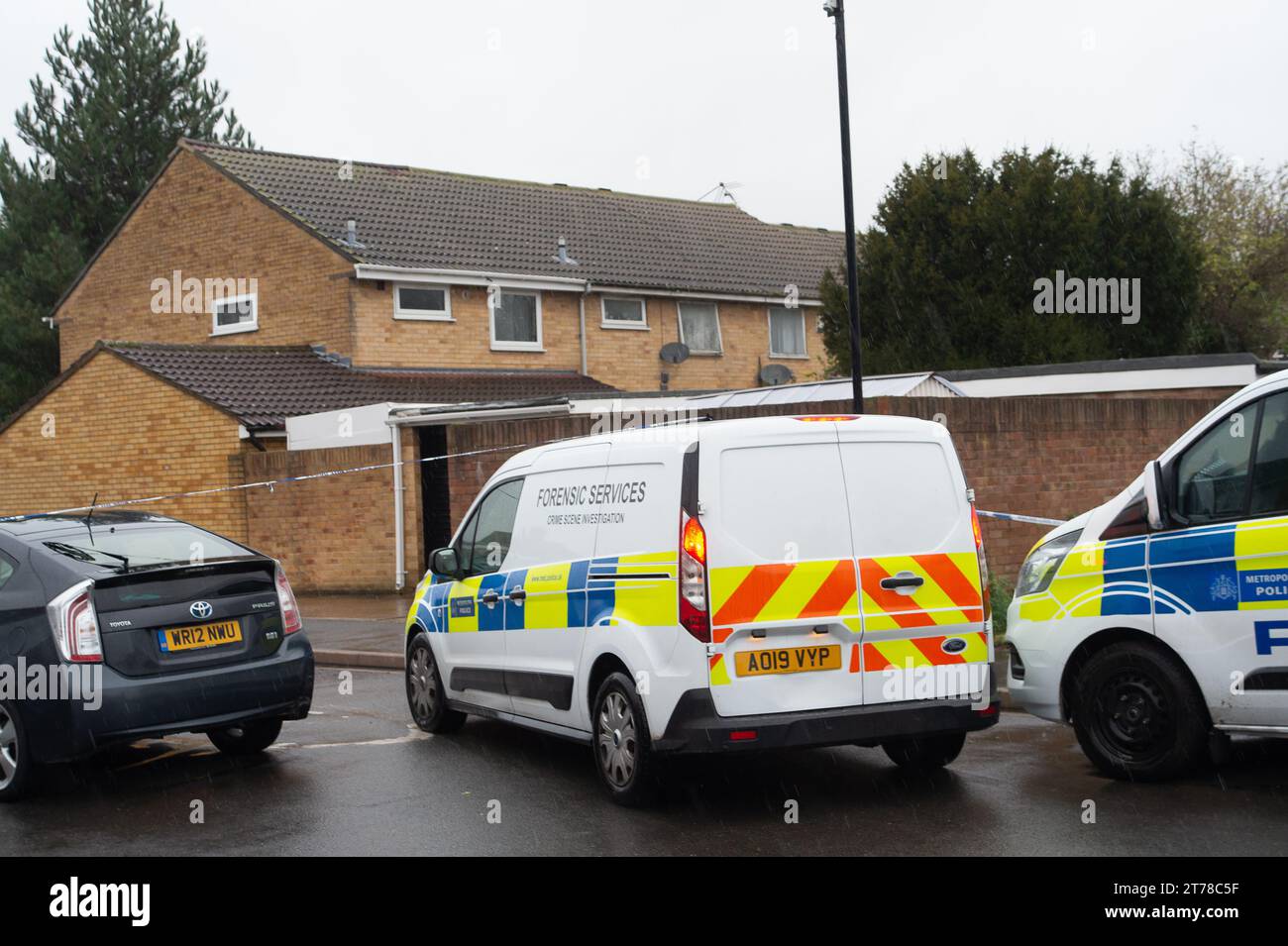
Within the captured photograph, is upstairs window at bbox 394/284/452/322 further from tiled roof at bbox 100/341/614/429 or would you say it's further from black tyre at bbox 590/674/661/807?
black tyre at bbox 590/674/661/807

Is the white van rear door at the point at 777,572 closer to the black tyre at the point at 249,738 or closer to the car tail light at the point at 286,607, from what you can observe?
the car tail light at the point at 286,607

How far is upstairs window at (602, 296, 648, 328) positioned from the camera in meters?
32.1

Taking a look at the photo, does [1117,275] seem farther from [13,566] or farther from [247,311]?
[13,566]

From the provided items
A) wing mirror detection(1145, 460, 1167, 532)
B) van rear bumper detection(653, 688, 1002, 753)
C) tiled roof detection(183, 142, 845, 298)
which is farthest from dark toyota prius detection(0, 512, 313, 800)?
tiled roof detection(183, 142, 845, 298)

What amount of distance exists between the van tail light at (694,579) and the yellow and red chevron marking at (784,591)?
57mm

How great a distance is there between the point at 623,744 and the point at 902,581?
5.40 ft

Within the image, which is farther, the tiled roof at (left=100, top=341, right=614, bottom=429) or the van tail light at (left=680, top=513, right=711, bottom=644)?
the tiled roof at (left=100, top=341, right=614, bottom=429)

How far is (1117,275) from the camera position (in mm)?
26422

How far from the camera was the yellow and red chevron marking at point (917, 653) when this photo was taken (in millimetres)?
7402

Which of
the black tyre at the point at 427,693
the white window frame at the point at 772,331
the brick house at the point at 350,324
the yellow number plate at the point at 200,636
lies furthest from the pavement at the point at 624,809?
the white window frame at the point at 772,331

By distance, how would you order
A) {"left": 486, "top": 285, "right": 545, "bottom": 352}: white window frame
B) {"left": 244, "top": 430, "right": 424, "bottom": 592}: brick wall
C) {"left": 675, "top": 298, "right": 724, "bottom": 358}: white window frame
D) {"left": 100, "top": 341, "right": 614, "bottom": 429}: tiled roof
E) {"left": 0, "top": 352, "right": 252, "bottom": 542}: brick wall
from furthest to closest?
{"left": 675, "top": 298, "right": 724, "bottom": 358}: white window frame
{"left": 486, "top": 285, "right": 545, "bottom": 352}: white window frame
{"left": 100, "top": 341, "right": 614, "bottom": 429}: tiled roof
{"left": 0, "top": 352, "right": 252, "bottom": 542}: brick wall
{"left": 244, "top": 430, "right": 424, "bottom": 592}: brick wall

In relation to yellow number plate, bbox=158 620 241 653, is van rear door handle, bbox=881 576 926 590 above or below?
above

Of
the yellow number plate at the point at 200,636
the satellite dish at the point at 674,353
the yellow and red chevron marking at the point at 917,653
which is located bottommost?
the yellow and red chevron marking at the point at 917,653
